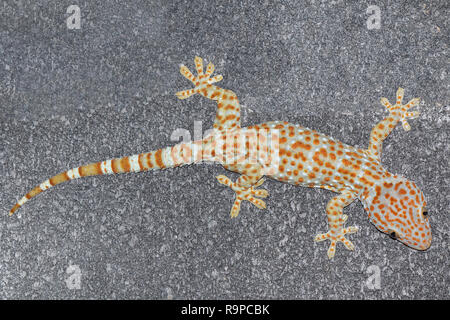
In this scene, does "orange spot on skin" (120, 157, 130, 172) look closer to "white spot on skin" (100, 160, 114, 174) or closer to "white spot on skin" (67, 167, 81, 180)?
"white spot on skin" (100, 160, 114, 174)

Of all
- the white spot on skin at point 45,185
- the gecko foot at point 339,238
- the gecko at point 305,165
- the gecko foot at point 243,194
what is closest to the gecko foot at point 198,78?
the gecko at point 305,165

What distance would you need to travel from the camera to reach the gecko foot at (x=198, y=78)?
13.6ft

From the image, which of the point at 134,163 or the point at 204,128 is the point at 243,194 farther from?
the point at 134,163

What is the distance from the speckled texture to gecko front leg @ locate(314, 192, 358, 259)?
0.36 ft

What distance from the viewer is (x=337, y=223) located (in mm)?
3840

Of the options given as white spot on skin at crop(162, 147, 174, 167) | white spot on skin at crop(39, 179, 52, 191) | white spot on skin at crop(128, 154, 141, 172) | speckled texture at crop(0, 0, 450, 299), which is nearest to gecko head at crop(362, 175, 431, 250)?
speckled texture at crop(0, 0, 450, 299)

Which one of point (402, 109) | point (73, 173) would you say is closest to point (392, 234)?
point (402, 109)

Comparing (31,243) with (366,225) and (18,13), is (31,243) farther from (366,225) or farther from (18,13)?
(366,225)

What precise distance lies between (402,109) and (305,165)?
1.12 m

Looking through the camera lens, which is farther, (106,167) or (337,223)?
(106,167)

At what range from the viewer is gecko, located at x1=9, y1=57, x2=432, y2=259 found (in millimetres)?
3645

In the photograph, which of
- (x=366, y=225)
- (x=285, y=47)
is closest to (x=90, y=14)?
(x=285, y=47)

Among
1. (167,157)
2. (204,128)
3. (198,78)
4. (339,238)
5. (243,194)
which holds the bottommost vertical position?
(339,238)

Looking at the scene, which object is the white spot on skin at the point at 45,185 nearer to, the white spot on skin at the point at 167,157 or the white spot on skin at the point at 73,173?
the white spot on skin at the point at 73,173
